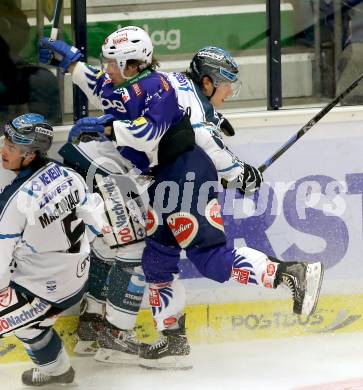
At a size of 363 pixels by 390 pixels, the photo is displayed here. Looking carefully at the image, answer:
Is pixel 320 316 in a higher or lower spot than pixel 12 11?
A: lower

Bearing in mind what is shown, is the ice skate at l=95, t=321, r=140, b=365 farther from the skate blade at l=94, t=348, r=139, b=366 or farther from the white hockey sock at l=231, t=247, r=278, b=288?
the white hockey sock at l=231, t=247, r=278, b=288

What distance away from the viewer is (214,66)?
12.6 feet

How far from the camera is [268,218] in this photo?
13.9 feet

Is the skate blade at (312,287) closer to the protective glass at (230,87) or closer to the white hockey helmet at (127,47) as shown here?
the protective glass at (230,87)

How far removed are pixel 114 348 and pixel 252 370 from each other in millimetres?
525

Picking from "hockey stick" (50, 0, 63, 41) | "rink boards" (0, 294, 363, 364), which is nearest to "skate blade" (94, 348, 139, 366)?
"rink boards" (0, 294, 363, 364)

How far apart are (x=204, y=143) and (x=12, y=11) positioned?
A: 93 centimetres

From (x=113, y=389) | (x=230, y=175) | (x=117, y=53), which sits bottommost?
(x=113, y=389)

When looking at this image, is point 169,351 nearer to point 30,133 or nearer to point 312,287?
point 312,287

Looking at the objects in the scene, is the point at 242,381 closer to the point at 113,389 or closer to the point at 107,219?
the point at 113,389

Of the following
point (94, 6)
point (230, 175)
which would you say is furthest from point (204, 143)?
point (94, 6)

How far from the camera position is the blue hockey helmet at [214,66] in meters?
3.83

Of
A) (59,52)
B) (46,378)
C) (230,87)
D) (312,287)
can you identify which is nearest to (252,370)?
(312,287)

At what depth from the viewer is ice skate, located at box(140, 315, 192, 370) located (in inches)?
154
